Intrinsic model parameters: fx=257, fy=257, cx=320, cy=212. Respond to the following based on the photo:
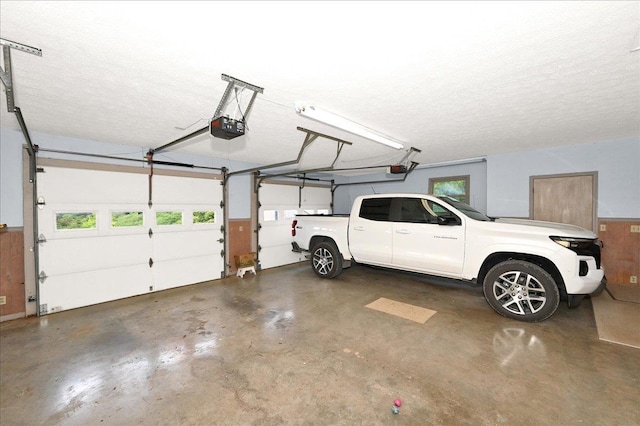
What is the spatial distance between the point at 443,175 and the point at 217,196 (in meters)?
5.97

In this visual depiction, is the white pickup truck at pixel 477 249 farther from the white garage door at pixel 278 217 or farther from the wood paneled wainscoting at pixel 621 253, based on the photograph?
the white garage door at pixel 278 217

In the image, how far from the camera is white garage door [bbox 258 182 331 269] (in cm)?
687

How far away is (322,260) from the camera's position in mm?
5926

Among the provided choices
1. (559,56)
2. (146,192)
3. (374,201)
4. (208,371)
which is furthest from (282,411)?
(146,192)

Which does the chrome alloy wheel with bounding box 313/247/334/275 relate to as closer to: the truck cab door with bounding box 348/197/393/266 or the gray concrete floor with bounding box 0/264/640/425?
the truck cab door with bounding box 348/197/393/266

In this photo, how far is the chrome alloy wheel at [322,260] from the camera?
5.83 m

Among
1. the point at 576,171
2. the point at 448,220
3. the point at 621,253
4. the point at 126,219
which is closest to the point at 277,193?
the point at 126,219

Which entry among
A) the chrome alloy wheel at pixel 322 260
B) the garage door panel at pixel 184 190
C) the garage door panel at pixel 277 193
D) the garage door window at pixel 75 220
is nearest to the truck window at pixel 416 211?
the chrome alloy wheel at pixel 322 260

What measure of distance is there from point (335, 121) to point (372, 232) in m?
2.60

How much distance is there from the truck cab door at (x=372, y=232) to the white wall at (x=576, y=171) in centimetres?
286

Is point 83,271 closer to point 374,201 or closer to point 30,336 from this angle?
point 30,336

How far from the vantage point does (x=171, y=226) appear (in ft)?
17.4

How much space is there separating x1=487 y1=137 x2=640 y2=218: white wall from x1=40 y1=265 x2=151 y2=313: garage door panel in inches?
299

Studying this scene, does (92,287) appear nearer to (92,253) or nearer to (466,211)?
(92,253)
